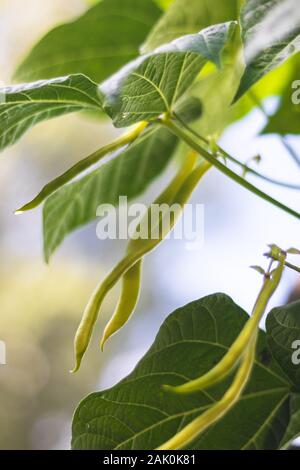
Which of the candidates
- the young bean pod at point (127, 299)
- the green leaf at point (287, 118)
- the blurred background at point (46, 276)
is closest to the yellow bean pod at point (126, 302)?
the young bean pod at point (127, 299)

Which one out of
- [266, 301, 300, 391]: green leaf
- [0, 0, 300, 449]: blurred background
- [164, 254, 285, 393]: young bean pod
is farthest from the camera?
[0, 0, 300, 449]: blurred background

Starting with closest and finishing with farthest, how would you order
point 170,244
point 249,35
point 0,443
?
point 249,35 < point 0,443 < point 170,244

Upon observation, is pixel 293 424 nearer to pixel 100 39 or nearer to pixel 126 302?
pixel 126 302

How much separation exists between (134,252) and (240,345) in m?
0.08

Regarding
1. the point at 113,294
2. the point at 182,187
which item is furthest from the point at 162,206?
the point at 113,294

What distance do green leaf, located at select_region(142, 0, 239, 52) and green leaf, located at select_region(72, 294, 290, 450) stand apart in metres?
0.17

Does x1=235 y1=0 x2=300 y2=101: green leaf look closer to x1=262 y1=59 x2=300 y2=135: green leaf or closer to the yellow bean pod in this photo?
the yellow bean pod

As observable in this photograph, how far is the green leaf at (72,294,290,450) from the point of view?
1.30 ft

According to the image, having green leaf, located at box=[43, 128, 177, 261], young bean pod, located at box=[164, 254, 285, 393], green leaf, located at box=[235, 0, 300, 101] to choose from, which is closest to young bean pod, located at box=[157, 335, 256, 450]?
young bean pod, located at box=[164, 254, 285, 393]

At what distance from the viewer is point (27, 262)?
9.68ft

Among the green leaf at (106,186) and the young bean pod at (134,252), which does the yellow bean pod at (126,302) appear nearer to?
the young bean pod at (134,252)

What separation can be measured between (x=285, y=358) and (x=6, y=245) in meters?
2.61

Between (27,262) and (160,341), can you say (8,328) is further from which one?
(160,341)

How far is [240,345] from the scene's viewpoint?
0.97ft
